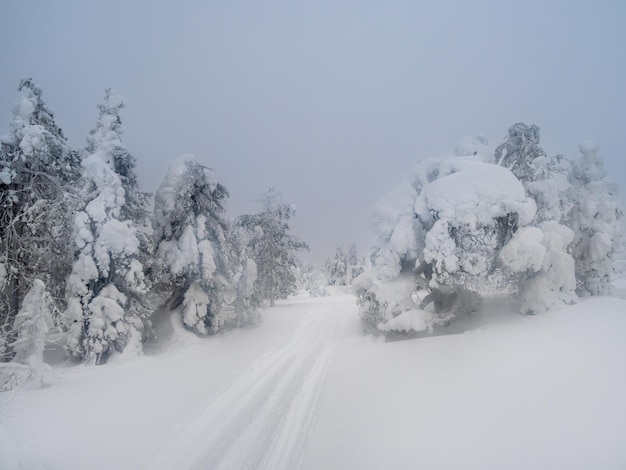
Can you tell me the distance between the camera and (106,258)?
1322 centimetres

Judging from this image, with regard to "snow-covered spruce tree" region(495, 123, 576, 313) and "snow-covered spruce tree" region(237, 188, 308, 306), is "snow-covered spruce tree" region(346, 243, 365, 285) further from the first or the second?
"snow-covered spruce tree" region(495, 123, 576, 313)

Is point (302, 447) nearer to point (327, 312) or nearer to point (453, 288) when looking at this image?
point (453, 288)

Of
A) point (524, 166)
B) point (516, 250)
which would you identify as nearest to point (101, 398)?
point (516, 250)

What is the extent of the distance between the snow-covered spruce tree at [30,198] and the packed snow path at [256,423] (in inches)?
361

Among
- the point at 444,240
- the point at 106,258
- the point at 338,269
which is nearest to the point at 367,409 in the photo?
the point at 444,240

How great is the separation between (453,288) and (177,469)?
13963mm

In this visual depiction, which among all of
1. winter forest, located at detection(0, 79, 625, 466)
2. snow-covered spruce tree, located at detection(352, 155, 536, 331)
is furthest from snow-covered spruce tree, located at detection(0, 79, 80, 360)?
snow-covered spruce tree, located at detection(352, 155, 536, 331)

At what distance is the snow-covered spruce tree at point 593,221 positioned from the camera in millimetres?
16844

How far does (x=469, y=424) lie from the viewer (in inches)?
243

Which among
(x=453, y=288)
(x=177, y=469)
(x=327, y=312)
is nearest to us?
(x=177, y=469)

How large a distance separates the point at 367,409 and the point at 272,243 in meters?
21.7

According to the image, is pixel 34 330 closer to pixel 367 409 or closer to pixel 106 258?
pixel 106 258

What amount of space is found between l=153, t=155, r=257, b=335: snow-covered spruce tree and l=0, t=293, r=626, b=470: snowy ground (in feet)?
17.0

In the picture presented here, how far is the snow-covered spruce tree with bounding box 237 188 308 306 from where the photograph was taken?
1105 inches
